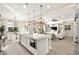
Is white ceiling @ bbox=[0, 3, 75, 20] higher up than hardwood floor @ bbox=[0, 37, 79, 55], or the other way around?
white ceiling @ bbox=[0, 3, 75, 20]

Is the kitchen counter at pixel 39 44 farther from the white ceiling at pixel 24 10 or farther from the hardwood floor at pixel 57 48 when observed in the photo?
the white ceiling at pixel 24 10

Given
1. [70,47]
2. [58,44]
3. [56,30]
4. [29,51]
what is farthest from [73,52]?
[29,51]

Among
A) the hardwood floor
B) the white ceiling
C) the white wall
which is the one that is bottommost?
the hardwood floor

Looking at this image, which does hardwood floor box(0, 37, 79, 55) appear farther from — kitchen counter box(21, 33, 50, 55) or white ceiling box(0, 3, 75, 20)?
white ceiling box(0, 3, 75, 20)

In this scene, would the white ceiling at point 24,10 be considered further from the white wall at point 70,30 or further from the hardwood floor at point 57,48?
the hardwood floor at point 57,48

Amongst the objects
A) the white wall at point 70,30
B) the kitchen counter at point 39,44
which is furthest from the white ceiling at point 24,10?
the kitchen counter at point 39,44

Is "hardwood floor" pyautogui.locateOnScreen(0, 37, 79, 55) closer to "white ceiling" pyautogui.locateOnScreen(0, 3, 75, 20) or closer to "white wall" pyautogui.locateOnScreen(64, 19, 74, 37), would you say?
"white wall" pyautogui.locateOnScreen(64, 19, 74, 37)

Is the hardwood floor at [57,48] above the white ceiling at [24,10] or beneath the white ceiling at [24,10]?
beneath

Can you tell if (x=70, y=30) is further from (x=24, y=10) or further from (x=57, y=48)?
(x=24, y=10)

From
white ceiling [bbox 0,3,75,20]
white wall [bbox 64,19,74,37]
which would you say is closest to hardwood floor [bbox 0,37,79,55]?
white wall [bbox 64,19,74,37]

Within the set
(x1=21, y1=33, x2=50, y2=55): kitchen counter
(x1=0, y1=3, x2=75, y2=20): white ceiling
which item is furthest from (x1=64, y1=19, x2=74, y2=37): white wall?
(x1=21, y1=33, x2=50, y2=55): kitchen counter

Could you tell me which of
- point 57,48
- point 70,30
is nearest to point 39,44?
point 57,48

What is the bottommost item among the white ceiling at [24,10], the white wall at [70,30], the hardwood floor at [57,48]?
the hardwood floor at [57,48]

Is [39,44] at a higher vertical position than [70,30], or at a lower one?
lower
